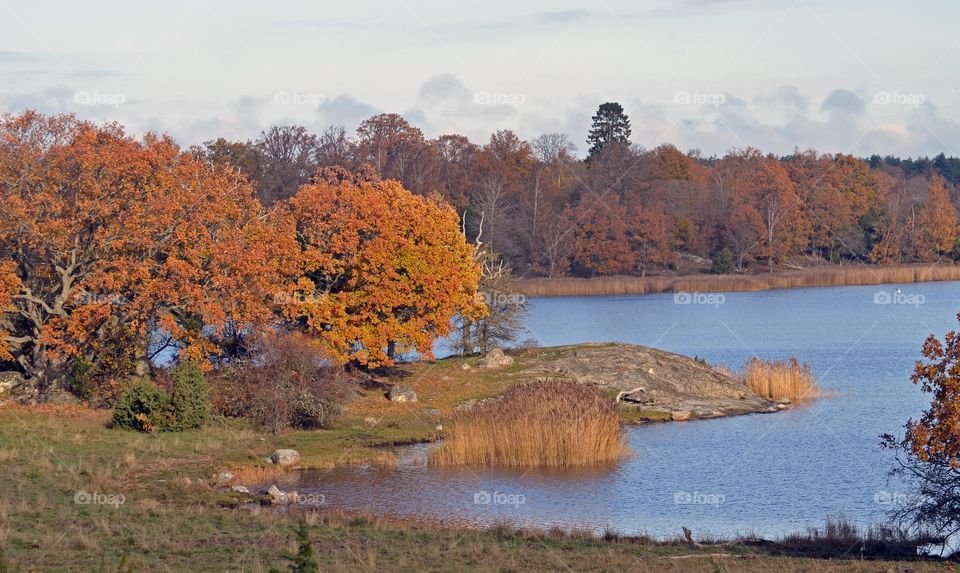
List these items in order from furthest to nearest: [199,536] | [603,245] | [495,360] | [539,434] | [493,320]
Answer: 1. [603,245]
2. [493,320]
3. [495,360]
4. [539,434]
5. [199,536]

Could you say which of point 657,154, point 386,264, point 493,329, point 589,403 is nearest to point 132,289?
point 386,264

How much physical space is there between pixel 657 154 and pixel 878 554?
109196mm

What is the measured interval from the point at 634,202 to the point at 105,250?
7978cm

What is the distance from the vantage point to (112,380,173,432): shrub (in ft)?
96.3

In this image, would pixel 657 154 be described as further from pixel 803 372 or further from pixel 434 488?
pixel 434 488

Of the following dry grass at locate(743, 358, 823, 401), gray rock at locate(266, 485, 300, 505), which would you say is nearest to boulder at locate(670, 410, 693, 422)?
dry grass at locate(743, 358, 823, 401)

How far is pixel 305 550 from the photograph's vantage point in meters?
10.6

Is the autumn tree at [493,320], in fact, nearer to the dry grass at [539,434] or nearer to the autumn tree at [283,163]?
the dry grass at [539,434]

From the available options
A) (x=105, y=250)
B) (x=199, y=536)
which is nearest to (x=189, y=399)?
(x=105, y=250)

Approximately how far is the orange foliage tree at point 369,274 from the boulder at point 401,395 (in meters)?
1.10

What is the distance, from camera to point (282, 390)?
31.8 m

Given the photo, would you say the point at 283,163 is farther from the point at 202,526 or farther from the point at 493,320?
the point at 202,526

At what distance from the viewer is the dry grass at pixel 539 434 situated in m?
29.4

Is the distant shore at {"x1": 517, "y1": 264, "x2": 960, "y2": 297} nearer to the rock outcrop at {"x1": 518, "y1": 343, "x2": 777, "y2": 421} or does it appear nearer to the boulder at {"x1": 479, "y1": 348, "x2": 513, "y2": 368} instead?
the boulder at {"x1": 479, "y1": 348, "x2": 513, "y2": 368}
